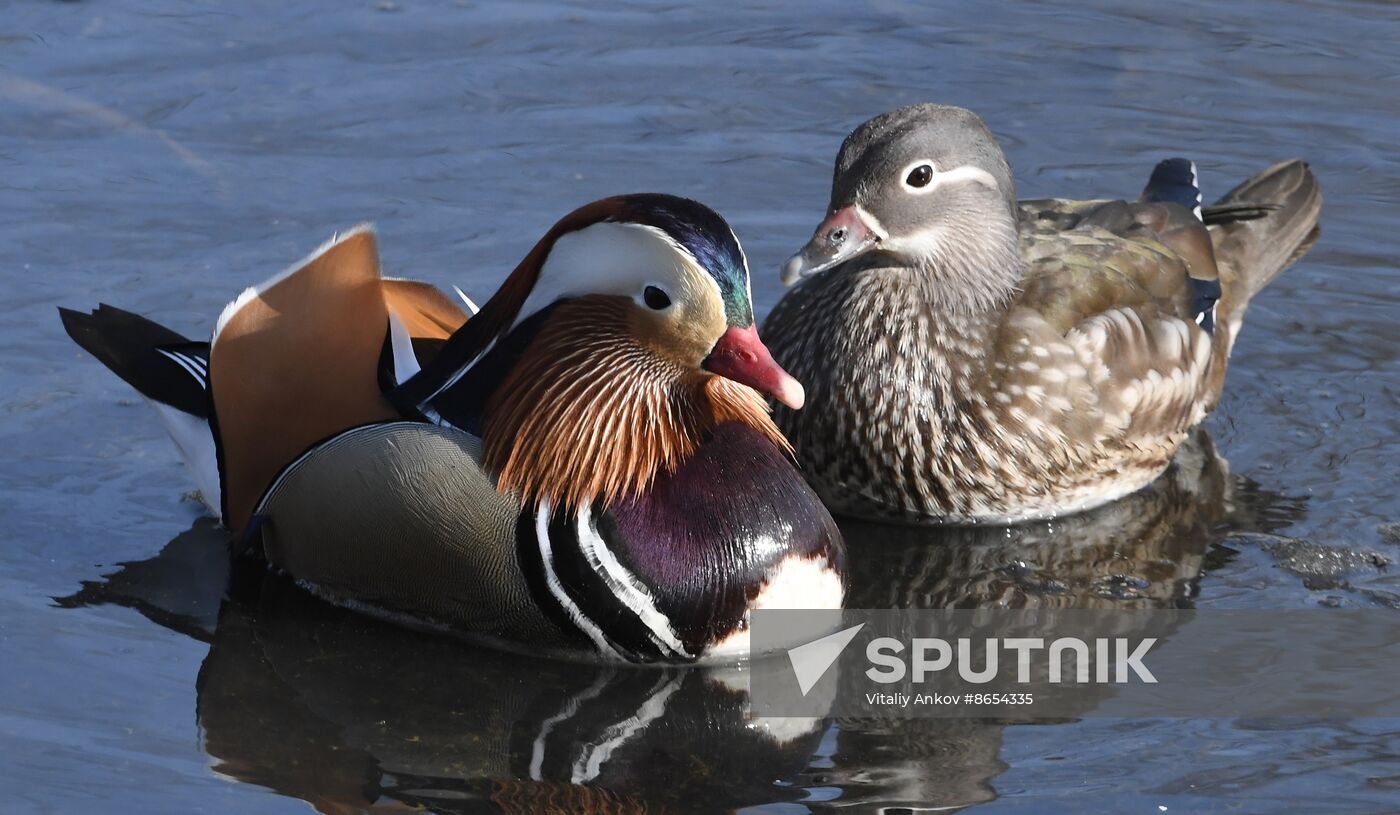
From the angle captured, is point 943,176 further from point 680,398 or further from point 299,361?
point 299,361

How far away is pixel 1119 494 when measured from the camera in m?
6.46

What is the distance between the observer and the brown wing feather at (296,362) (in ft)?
18.0

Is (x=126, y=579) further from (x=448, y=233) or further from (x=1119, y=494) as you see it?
(x=1119, y=494)

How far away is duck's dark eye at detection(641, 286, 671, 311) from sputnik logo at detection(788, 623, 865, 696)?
1.05 metres

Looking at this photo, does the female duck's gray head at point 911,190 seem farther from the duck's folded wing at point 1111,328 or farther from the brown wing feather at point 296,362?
the brown wing feather at point 296,362

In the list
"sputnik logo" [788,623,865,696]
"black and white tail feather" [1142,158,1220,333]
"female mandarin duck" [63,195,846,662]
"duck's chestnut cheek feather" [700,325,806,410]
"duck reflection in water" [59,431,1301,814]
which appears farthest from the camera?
"black and white tail feather" [1142,158,1220,333]

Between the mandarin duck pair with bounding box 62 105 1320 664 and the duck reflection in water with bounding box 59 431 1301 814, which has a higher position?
the mandarin duck pair with bounding box 62 105 1320 664

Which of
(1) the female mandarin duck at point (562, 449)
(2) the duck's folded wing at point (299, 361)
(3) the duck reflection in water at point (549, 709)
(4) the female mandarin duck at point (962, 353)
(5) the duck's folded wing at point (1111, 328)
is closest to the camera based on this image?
(3) the duck reflection in water at point (549, 709)

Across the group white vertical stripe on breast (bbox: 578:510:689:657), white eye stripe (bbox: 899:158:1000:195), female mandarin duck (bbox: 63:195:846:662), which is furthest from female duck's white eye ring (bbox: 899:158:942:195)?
white vertical stripe on breast (bbox: 578:510:689:657)

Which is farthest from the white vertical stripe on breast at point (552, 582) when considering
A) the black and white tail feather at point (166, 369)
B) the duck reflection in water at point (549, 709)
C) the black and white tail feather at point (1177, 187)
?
the black and white tail feather at point (1177, 187)

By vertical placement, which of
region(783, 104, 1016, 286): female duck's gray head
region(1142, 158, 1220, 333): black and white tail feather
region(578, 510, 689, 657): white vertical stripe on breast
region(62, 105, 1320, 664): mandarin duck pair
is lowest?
region(578, 510, 689, 657): white vertical stripe on breast

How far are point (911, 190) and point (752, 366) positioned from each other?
124cm

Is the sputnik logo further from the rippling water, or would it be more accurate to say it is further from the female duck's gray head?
the female duck's gray head

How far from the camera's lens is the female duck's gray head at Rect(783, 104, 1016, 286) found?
580 centimetres
